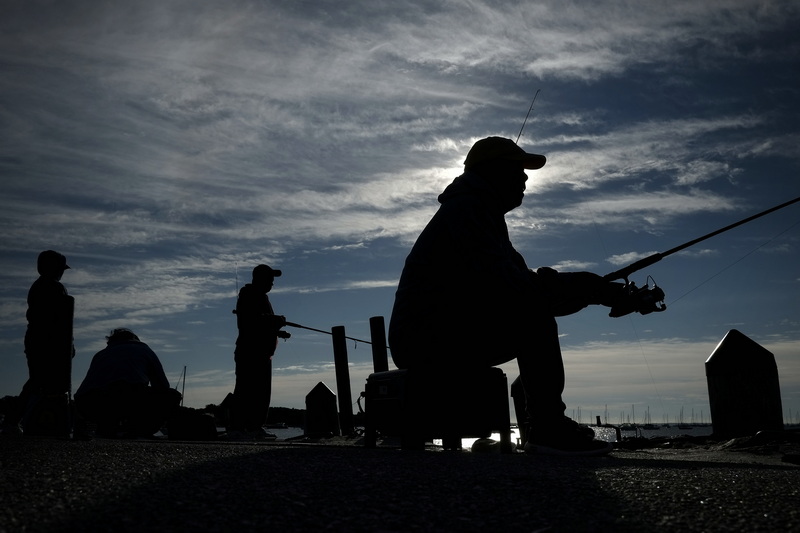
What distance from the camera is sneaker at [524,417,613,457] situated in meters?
4.58

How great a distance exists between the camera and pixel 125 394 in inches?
332

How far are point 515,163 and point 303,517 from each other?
3866mm

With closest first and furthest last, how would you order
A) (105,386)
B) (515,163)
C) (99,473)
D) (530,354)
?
(99,473)
(530,354)
(515,163)
(105,386)

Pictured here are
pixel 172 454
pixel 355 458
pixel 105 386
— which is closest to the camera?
pixel 355 458

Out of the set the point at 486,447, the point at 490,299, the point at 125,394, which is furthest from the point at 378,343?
the point at 490,299

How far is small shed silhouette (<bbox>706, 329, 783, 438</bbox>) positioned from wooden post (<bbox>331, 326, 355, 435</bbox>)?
6.69 metres

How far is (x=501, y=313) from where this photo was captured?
484 cm

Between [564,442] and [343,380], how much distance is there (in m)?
9.52

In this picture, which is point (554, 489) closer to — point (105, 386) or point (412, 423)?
point (412, 423)

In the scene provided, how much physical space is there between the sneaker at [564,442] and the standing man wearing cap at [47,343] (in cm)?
504

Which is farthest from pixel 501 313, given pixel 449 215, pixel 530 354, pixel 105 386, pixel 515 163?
pixel 105 386

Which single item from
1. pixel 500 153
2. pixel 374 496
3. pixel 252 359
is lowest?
pixel 374 496

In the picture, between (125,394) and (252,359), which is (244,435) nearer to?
(252,359)

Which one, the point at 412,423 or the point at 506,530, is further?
the point at 412,423
